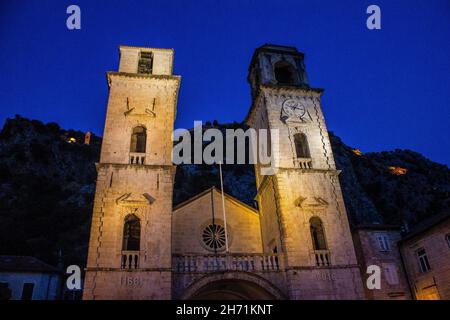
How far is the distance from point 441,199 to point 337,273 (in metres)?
55.6

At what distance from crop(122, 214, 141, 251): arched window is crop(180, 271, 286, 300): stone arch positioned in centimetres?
330

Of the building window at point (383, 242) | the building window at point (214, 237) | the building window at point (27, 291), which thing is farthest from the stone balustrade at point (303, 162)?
the building window at point (27, 291)

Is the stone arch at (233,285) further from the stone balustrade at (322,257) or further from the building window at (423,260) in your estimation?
the building window at (423,260)

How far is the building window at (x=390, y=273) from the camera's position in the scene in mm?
21531

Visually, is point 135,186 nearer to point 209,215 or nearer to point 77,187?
point 209,215

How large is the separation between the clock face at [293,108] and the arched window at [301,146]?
1.34 metres

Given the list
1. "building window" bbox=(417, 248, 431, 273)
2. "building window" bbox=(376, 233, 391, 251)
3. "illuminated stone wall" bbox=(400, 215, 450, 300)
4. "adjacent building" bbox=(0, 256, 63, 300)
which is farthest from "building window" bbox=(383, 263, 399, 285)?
"adjacent building" bbox=(0, 256, 63, 300)

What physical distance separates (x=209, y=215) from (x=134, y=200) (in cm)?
630

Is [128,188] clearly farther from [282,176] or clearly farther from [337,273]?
[337,273]

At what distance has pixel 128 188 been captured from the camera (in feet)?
56.2

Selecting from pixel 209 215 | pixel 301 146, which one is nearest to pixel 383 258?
pixel 301 146

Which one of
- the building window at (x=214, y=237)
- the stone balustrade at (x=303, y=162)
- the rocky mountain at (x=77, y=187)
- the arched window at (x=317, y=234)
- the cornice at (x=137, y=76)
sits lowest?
Answer: the arched window at (x=317, y=234)

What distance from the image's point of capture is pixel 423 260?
21.1m
